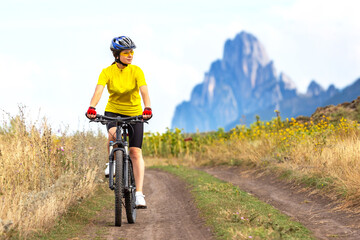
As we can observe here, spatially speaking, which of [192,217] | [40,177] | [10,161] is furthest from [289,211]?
[10,161]

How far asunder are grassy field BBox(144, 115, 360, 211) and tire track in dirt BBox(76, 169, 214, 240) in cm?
306

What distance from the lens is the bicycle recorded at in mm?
6402

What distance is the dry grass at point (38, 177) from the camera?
5.80m

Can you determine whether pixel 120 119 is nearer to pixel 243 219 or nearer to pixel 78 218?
pixel 78 218

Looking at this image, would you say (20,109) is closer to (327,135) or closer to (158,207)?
(158,207)

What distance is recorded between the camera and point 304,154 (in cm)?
1299

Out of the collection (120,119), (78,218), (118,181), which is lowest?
(78,218)

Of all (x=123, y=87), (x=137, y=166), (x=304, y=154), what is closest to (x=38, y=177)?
(x=137, y=166)

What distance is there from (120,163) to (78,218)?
4.96ft

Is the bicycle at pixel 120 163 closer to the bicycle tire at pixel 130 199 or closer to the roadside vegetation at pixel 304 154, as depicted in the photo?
the bicycle tire at pixel 130 199

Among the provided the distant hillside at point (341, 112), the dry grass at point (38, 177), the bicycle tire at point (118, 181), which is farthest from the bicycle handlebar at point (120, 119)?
the distant hillside at point (341, 112)

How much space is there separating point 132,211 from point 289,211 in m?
3.19

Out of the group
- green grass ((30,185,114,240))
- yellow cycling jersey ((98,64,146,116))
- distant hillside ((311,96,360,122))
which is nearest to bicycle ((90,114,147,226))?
yellow cycling jersey ((98,64,146,116))

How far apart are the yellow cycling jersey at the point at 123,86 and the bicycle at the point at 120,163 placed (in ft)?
0.98
